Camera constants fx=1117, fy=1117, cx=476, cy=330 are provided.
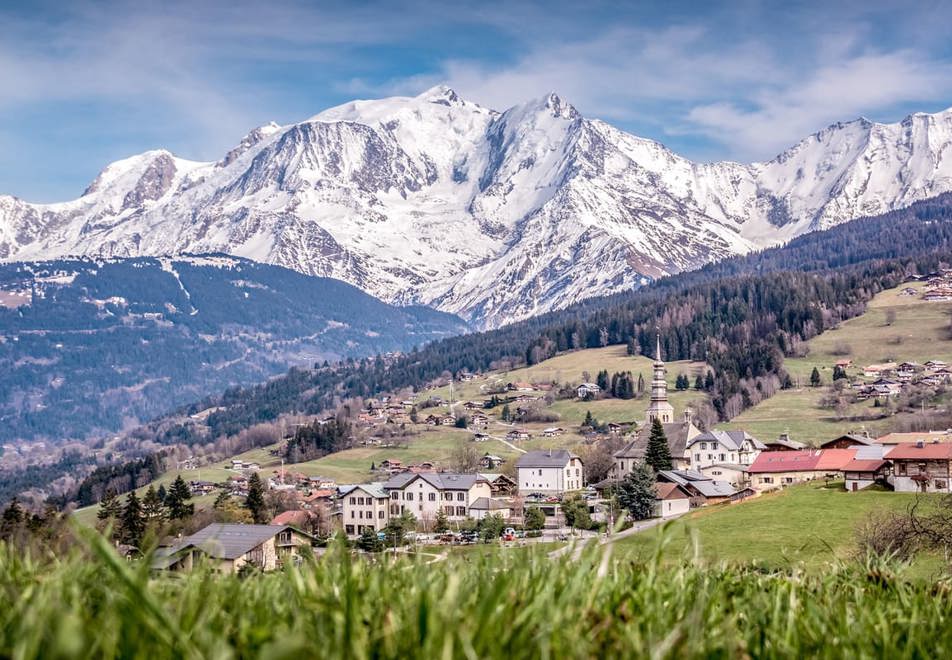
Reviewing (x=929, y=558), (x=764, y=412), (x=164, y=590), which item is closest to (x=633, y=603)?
(x=164, y=590)

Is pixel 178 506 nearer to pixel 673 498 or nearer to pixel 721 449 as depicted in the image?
pixel 673 498

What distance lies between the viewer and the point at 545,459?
373 ft

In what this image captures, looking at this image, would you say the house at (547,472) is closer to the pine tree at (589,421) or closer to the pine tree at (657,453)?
the pine tree at (657,453)

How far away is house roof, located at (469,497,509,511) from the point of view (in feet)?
320

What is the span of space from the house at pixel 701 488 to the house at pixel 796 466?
105 inches

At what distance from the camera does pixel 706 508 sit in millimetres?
81688

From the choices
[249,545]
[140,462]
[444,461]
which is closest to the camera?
[249,545]

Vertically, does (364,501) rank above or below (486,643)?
below

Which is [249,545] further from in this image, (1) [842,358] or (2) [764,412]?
(1) [842,358]

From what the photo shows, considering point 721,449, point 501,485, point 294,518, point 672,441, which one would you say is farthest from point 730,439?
point 294,518

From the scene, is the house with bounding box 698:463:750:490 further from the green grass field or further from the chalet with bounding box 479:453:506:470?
the chalet with bounding box 479:453:506:470

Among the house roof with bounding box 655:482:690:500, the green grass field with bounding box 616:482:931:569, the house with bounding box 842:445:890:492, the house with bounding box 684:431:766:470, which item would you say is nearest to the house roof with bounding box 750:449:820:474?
the house roof with bounding box 655:482:690:500

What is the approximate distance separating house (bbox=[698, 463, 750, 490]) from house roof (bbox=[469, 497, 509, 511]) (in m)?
20.7

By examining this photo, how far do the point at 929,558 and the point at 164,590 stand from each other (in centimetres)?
4302
